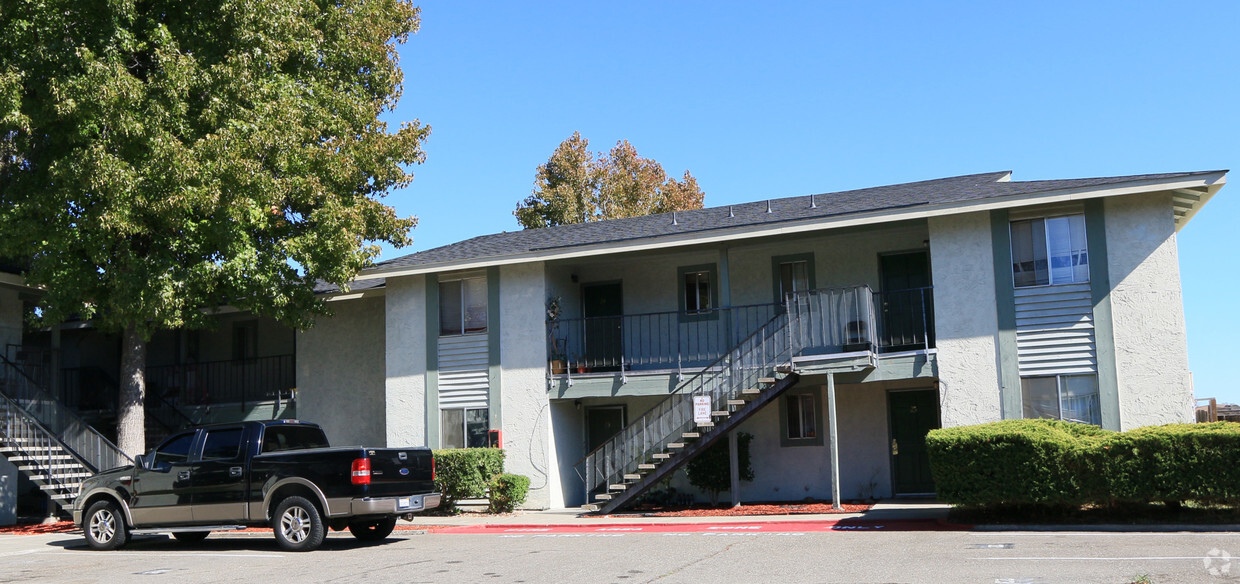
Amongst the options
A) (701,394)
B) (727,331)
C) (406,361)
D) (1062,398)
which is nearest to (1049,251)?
(1062,398)

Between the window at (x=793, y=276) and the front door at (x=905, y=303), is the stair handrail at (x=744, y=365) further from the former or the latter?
the window at (x=793, y=276)

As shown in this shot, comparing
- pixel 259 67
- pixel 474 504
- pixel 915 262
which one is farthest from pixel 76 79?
pixel 915 262

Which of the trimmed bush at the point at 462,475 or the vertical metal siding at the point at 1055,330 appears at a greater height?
the vertical metal siding at the point at 1055,330

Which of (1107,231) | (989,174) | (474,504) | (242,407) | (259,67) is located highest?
(259,67)

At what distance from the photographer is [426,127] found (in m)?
25.2

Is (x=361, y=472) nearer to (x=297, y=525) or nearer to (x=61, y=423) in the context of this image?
(x=297, y=525)

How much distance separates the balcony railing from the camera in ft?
61.1

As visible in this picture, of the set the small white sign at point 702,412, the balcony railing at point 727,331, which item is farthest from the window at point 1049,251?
the small white sign at point 702,412

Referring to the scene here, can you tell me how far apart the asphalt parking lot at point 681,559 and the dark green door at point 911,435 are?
5420mm

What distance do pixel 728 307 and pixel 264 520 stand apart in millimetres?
8984

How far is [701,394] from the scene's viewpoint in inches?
712

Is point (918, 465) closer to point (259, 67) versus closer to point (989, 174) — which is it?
point (989, 174)

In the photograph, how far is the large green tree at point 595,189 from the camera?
139 ft

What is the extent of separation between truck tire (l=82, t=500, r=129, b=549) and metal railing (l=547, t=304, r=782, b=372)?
8776 millimetres
